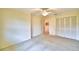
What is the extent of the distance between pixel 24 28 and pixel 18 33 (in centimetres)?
16

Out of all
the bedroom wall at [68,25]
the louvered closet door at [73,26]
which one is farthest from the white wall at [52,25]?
the louvered closet door at [73,26]

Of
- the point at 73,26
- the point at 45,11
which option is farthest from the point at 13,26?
the point at 73,26

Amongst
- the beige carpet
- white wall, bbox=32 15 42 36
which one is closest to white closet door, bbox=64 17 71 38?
the beige carpet

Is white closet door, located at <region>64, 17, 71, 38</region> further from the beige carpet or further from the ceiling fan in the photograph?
the ceiling fan

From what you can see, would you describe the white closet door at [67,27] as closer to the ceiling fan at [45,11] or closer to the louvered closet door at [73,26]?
the louvered closet door at [73,26]

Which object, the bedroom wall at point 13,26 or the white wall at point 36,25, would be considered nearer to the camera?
the bedroom wall at point 13,26

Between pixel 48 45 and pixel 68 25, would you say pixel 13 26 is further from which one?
pixel 68 25

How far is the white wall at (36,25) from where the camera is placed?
225 cm

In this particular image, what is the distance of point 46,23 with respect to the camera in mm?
2273

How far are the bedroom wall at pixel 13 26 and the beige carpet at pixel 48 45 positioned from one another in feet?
0.35

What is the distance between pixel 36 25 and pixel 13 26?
0.46 meters
